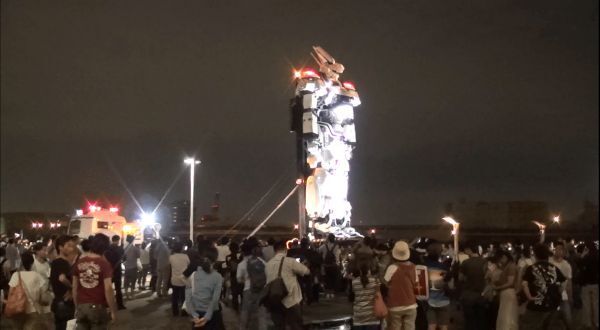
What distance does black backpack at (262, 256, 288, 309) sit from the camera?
29.5ft

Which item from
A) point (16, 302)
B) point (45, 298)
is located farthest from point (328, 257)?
point (16, 302)

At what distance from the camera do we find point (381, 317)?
8422 mm

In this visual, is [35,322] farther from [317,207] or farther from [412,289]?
[317,207]

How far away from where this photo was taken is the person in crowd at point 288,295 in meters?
9.09

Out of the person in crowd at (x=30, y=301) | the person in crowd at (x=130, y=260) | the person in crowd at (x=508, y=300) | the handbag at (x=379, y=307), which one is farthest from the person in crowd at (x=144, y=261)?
the person in crowd at (x=508, y=300)

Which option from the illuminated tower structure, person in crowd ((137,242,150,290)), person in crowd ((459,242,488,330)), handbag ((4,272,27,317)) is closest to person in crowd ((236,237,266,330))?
handbag ((4,272,27,317))

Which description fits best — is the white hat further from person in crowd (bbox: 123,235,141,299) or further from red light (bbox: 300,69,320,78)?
red light (bbox: 300,69,320,78)

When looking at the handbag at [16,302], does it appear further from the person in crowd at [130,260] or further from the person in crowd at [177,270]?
the person in crowd at [130,260]

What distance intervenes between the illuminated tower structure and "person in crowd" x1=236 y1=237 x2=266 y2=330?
17.8 m

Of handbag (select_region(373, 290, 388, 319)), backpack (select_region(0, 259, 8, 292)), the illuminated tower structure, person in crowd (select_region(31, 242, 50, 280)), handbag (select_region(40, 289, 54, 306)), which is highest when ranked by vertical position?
the illuminated tower structure

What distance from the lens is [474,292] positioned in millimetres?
9883

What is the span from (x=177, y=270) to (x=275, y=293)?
4780mm

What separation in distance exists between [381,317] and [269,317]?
1.89 metres

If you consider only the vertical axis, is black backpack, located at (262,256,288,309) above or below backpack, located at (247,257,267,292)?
below
